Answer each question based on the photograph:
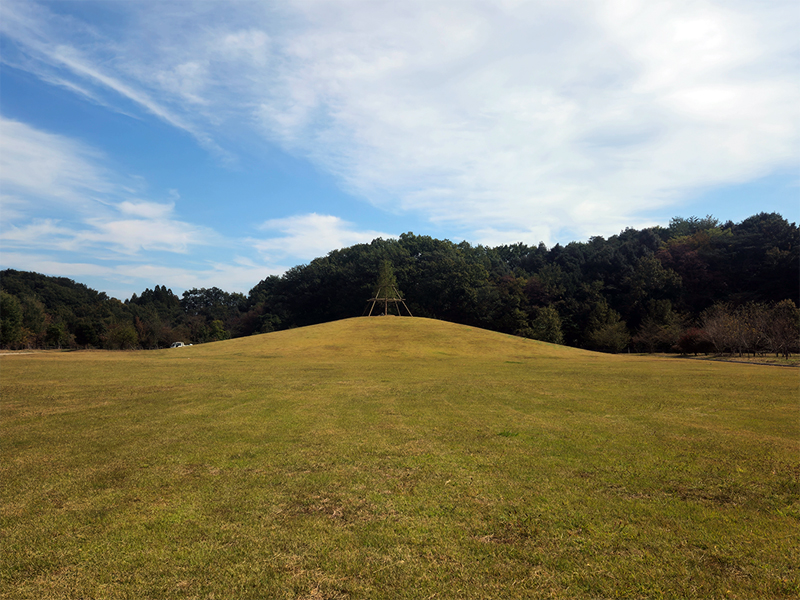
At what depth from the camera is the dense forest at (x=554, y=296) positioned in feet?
180

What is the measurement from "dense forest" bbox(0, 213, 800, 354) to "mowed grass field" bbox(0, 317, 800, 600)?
35391mm

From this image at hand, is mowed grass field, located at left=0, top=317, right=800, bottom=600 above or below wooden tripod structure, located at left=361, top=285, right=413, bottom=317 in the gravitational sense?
below

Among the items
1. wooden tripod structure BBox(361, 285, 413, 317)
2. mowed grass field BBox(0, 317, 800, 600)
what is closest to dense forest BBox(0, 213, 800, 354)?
wooden tripod structure BBox(361, 285, 413, 317)

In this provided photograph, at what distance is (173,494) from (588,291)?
71.9 meters

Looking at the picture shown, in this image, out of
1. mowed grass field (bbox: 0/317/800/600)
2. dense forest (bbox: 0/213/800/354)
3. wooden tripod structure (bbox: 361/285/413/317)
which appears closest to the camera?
mowed grass field (bbox: 0/317/800/600)

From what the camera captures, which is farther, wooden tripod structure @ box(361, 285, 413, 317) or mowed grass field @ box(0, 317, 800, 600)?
wooden tripod structure @ box(361, 285, 413, 317)

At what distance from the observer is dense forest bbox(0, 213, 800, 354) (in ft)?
180

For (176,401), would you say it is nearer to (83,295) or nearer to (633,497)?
(633,497)

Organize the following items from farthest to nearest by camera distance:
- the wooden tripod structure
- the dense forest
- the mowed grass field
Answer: the wooden tripod structure, the dense forest, the mowed grass field

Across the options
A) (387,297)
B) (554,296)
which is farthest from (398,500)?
(554,296)

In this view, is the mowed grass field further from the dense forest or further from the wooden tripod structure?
the wooden tripod structure

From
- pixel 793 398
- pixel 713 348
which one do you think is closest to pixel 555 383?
pixel 793 398

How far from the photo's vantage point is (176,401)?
13.3 m

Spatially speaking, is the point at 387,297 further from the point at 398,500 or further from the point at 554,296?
the point at 398,500
